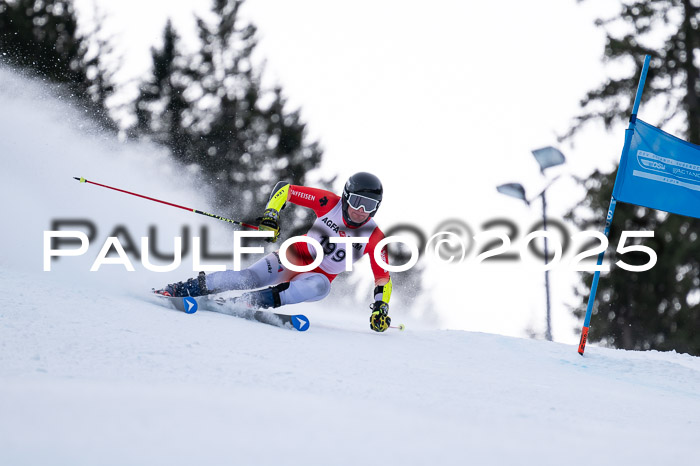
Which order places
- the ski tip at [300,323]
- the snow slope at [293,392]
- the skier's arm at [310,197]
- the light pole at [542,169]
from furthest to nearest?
the light pole at [542,169]
the skier's arm at [310,197]
the ski tip at [300,323]
the snow slope at [293,392]

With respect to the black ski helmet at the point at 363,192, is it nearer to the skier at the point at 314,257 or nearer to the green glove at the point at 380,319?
the skier at the point at 314,257

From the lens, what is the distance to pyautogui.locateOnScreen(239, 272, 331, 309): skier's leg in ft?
16.8

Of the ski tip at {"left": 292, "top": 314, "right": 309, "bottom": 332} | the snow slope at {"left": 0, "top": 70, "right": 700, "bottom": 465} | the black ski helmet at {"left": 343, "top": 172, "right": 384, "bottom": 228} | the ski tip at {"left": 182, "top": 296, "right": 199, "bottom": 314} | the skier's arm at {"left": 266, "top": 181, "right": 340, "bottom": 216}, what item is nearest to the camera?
the snow slope at {"left": 0, "top": 70, "right": 700, "bottom": 465}

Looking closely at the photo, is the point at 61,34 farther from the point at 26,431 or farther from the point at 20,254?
the point at 26,431

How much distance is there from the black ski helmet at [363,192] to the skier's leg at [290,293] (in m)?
0.64

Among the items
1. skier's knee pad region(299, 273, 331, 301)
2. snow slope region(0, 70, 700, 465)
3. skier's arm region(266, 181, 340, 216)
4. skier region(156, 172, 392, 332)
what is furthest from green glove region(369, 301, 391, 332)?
skier's arm region(266, 181, 340, 216)

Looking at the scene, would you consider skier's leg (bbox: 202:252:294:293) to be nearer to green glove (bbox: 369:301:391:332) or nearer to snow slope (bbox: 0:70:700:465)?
snow slope (bbox: 0:70:700:465)

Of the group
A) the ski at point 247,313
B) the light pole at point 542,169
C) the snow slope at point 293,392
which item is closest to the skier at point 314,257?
the ski at point 247,313

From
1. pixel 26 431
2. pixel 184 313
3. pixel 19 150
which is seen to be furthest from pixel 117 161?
pixel 26 431

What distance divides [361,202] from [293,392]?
2801 mm

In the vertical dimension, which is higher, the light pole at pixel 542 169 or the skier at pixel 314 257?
the light pole at pixel 542 169

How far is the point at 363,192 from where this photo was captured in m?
5.28

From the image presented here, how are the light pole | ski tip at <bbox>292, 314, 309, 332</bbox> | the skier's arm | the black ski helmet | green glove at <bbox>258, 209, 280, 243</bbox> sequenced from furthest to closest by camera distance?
the light pole, the skier's arm, the black ski helmet, green glove at <bbox>258, 209, 280, 243</bbox>, ski tip at <bbox>292, 314, 309, 332</bbox>

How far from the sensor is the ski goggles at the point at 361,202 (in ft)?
17.4
